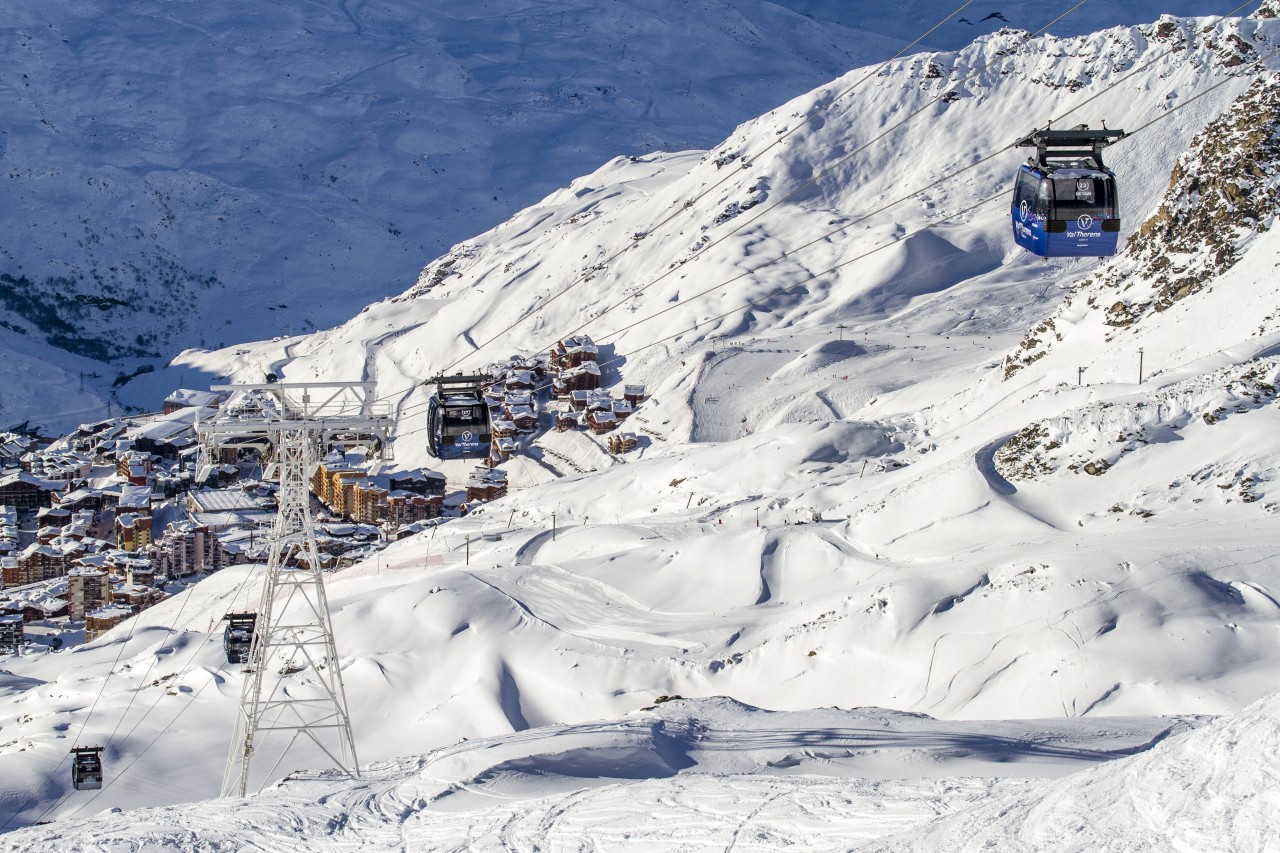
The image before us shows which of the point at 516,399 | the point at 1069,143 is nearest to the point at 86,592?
the point at 516,399

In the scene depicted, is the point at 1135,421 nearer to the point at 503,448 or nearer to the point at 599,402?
the point at 599,402

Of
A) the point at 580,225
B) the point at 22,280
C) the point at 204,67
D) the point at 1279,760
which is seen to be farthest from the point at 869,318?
the point at 204,67

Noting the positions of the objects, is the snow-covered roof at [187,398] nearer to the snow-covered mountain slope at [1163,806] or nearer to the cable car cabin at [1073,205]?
the cable car cabin at [1073,205]

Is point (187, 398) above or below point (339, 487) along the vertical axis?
above

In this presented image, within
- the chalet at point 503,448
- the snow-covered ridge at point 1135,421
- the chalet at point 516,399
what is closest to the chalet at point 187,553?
the chalet at point 503,448

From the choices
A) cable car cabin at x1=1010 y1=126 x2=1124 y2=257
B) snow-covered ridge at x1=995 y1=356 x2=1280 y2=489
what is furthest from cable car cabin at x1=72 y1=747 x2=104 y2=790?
snow-covered ridge at x1=995 y1=356 x2=1280 y2=489

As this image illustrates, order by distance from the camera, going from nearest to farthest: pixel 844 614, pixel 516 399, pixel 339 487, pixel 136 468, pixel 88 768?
pixel 88 768, pixel 844 614, pixel 516 399, pixel 339 487, pixel 136 468
